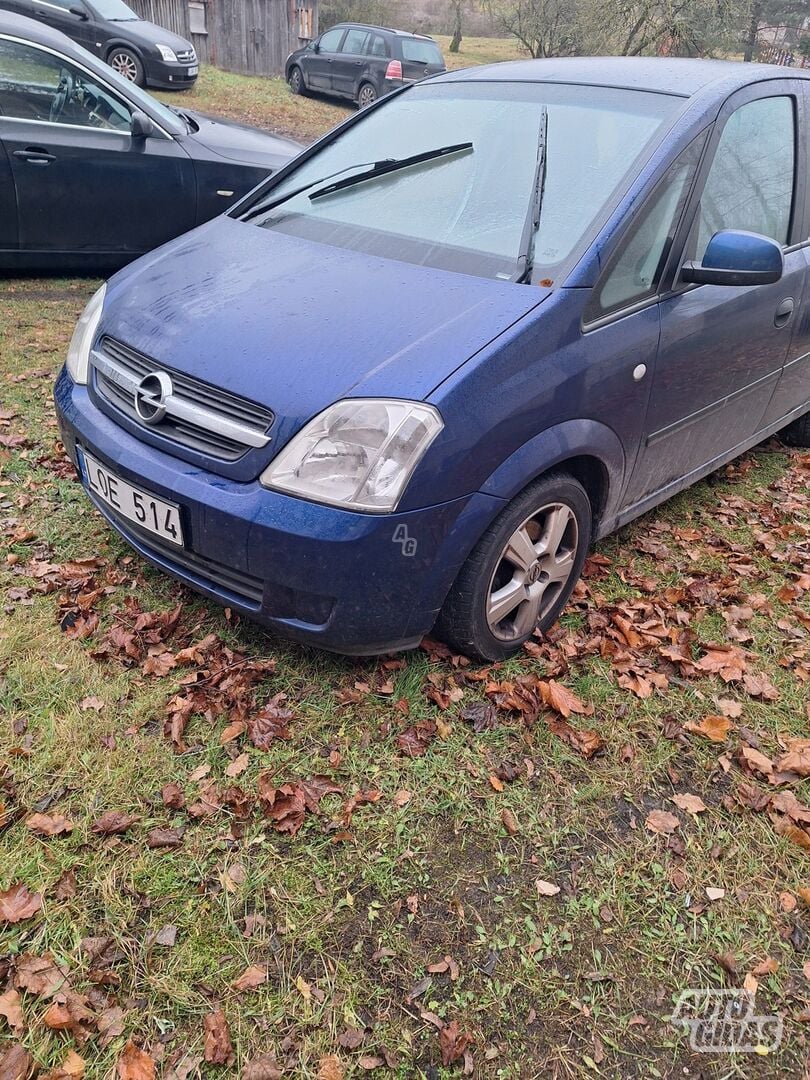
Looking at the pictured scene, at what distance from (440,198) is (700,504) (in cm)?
203

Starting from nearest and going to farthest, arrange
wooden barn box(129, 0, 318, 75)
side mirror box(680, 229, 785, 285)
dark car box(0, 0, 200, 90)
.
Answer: side mirror box(680, 229, 785, 285), dark car box(0, 0, 200, 90), wooden barn box(129, 0, 318, 75)

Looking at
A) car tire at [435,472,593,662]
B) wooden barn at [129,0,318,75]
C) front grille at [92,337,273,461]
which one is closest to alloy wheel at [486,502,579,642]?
car tire at [435,472,593,662]

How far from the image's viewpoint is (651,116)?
2.81 metres

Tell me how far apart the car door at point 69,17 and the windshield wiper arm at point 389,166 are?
11512 millimetres

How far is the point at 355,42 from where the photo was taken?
16.8 metres

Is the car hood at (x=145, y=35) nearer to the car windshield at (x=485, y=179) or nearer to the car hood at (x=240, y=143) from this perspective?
the car hood at (x=240, y=143)

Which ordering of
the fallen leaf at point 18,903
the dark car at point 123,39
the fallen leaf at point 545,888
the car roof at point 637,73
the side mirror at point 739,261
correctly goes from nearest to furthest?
the fallen leaf at point 18,903, the fallen leaf at point 545,888, the side mirror at point 739,261, the car roof at point 637,73, the dark car at point 123,39

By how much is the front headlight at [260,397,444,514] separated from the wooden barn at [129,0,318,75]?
757 inches

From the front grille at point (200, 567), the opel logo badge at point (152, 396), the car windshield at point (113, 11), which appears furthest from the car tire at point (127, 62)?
the front grille at point (200, 567)

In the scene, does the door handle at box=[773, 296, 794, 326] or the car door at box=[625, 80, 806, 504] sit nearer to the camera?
the car door at box=[625, 80, 806, 504]

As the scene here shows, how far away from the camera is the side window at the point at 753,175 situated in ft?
9.60

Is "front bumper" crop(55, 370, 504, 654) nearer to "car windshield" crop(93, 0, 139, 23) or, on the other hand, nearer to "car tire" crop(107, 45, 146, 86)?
"car tire" crop(107, 45, 146, 86)

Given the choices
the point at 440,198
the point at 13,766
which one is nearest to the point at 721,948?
the point at 13,766

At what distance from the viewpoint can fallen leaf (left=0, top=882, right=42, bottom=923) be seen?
1896mm
